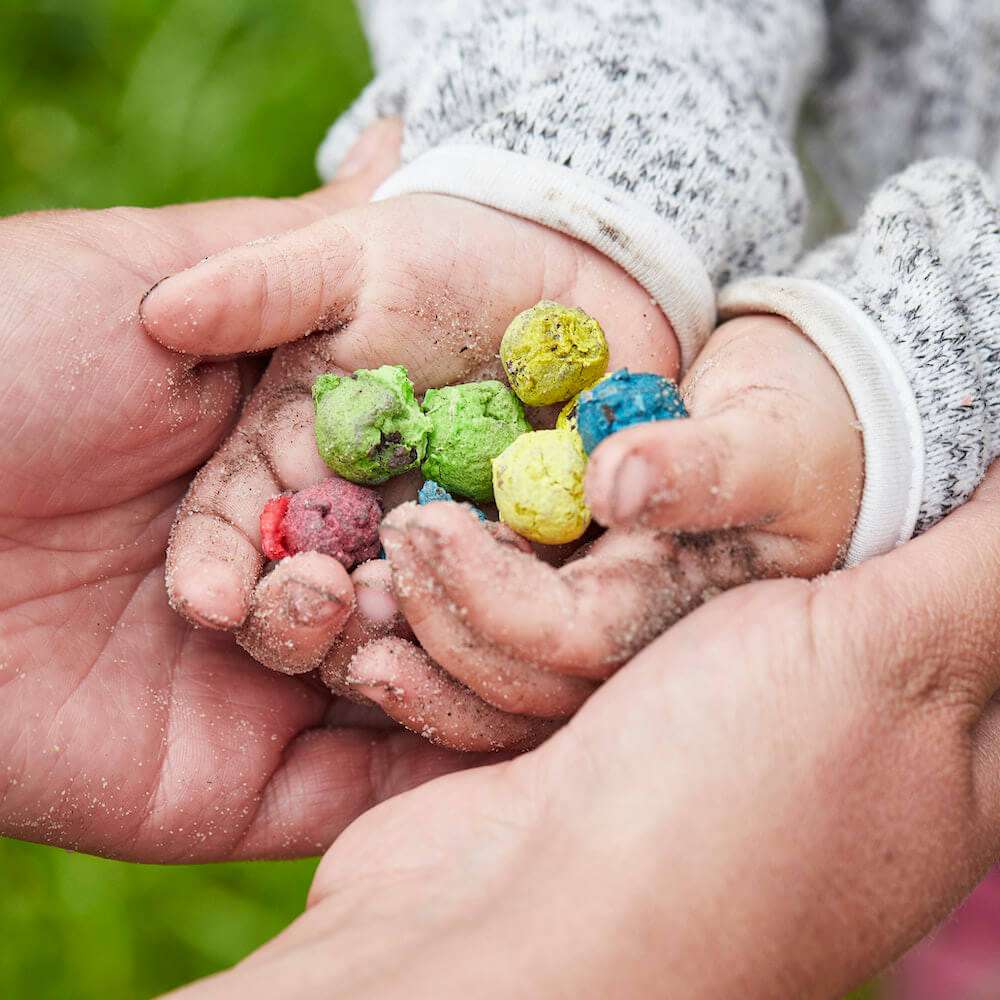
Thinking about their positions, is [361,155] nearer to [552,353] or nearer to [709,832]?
[552,353]

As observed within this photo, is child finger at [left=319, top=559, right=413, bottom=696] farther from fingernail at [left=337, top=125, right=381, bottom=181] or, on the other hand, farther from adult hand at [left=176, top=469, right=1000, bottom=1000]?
fingernail at [left=337, top=125, right=381, bottom=181]

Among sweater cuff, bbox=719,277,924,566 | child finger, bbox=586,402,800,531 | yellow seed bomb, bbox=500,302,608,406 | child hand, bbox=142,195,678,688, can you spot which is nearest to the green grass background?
child hand, bbox=142,195,678,688

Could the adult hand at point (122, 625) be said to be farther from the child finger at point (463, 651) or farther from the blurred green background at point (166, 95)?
the blurred green background at point (166, 95)

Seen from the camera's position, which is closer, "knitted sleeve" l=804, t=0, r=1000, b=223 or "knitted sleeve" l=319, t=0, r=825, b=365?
"knitted sleeve" l=319, t=0, r=825, b=365

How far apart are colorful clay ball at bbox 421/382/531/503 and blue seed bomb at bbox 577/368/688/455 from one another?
17 cm

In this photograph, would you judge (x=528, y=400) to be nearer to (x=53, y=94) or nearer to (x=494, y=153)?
(x=494, y=153)

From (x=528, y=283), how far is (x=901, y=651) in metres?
0.65

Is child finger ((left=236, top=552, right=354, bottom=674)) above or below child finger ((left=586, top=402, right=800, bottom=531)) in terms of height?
below

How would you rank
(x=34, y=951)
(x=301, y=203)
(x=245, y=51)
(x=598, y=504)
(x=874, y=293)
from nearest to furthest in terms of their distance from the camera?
(x=598, y=504) < (x=874, y=293) < (x=301, y=203) < (x=34, y=951) < (x=245, y=51)

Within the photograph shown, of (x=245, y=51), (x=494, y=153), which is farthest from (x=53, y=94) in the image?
(x=494, y=153)

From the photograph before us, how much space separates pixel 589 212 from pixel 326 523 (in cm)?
51

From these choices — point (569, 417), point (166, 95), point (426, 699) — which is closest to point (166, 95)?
point (166, 95)

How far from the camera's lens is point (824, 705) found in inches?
36.2

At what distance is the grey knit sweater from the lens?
1161 millimetres
